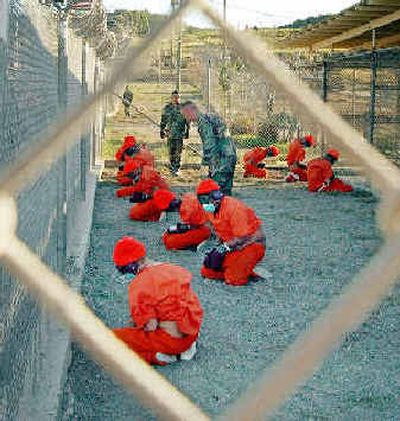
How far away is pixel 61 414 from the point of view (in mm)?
3455

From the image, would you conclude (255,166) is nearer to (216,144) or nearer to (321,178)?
(321,178)

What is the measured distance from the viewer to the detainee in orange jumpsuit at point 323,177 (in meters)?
11.2

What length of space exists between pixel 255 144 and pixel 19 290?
1600cm

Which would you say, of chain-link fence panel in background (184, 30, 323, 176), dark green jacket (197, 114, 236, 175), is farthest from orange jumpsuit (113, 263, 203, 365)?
chain-link fence panel in background (184, 30, 323, 176)

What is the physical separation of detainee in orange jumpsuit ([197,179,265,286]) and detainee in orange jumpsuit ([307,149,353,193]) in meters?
5.20

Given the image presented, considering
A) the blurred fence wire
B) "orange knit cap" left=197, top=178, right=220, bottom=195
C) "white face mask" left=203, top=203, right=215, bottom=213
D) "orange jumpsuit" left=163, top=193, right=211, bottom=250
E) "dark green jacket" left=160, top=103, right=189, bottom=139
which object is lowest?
"orange jumpsuit" left=163, top=193, right=211, bottom=250

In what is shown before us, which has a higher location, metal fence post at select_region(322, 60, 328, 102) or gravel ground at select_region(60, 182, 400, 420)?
metal fence post at select_region(322, 60, 328, 102)

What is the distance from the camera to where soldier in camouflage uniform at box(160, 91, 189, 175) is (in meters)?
13.3

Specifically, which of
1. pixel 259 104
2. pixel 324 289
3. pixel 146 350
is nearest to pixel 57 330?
pixel 146 350

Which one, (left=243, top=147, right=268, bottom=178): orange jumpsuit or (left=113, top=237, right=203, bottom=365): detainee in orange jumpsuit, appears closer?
(left=113, top=237, right=203, bottom=365): detainee in orange jumpsuit

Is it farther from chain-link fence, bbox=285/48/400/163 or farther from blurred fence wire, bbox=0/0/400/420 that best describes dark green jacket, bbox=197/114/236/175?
blurred fence wire, bbox=0/0/400/420

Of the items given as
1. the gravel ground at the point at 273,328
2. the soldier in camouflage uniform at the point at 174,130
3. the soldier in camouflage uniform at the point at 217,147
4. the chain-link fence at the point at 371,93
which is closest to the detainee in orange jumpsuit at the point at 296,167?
the chain-link fence at the point at 371,93

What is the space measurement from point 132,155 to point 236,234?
15.4ft

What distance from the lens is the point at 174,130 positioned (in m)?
13.5
